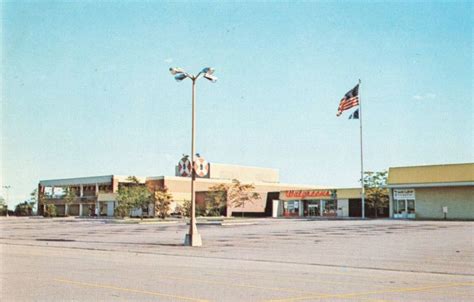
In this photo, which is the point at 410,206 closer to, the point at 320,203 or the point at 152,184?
the point at 320,203

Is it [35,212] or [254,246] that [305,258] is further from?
[35,212]

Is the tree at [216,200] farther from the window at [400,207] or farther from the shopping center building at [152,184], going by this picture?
the window at [400,207]

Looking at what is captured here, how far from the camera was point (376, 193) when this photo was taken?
70.2 metres

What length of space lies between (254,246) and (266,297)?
15389 mm

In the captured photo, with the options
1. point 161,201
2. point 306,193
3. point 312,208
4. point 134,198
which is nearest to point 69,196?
point 161,201

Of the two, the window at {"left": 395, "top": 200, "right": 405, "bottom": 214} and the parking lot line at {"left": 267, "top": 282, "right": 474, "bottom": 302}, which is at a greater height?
the window at {"left": 395, "top": 200, "right": 405, "bottom": 214}

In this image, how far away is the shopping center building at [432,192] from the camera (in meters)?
56.8

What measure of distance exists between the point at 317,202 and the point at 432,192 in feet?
73.6

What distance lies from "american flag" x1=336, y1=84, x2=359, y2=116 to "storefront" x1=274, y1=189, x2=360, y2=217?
822 inches

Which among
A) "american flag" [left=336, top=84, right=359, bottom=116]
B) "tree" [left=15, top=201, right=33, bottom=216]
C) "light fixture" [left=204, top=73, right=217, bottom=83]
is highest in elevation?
"american flag" [left=336, top=84, right=359, bottom=116]

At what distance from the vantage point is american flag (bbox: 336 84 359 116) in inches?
2200

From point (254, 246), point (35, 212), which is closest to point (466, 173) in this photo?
point (254, 246)

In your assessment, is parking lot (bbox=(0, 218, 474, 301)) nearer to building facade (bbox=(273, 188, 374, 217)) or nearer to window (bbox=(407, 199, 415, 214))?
window (bbox=(407, 199, 415, 214))

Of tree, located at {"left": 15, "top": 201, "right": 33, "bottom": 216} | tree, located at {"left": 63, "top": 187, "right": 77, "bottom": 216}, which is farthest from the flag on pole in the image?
tree, located at {"left": 15, "top": 201, "right": 33, "bottom": 216}
